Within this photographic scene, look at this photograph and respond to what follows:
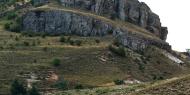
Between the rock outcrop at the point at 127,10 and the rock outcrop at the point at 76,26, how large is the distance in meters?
10.6

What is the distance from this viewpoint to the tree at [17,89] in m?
111

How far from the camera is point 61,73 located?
13400 centimetres

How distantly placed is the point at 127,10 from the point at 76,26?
2322 cm

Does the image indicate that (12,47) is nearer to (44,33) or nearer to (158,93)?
(44,33)

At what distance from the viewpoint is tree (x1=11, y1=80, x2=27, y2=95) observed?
11094 cm

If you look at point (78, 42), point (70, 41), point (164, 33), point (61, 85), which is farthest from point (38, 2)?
point (61, 85)

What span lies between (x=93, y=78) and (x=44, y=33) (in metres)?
33.1

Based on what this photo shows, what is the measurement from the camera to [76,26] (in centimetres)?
16412

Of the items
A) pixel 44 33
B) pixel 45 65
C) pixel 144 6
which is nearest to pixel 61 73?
pixel 45 65

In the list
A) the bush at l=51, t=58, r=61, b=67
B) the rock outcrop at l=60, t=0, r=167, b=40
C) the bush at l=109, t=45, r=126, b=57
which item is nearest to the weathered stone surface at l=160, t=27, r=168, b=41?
the rock outcrop at l=60, t=0, r=167, b=40

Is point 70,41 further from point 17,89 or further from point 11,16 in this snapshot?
point 17,89

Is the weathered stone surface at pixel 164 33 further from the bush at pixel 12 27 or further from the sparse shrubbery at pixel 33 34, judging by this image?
the bush at pixel 12 27

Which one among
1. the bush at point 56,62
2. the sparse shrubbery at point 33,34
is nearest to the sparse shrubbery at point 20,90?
the bush at point 56,62

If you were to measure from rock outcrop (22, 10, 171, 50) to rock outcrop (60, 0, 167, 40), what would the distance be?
34.7 feet
